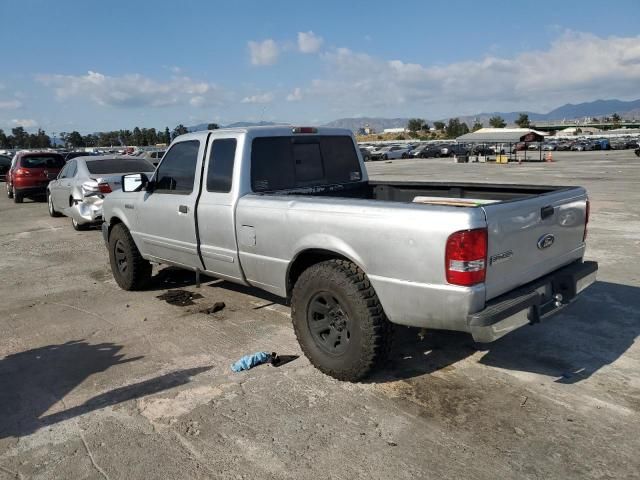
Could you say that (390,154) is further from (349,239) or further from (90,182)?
(349,239)

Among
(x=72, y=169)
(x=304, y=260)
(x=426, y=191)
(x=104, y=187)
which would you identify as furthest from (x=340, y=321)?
(x=72, y=169)

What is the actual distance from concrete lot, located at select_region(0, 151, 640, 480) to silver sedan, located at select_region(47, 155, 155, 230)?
5.22 meters

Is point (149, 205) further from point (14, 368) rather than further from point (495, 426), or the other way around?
point (495, 426)

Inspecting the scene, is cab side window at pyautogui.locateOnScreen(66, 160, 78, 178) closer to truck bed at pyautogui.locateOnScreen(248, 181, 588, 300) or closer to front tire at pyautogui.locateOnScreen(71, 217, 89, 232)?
front tire at pyautogui.locateOnScreen(71, 217, 89, 232)

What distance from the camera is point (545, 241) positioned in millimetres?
3719

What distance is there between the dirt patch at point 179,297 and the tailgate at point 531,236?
3.75 metres

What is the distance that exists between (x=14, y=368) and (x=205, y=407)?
194 cm

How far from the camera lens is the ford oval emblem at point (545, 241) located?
12.0 feet

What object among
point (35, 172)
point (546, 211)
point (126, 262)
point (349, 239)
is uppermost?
point (35, 172)

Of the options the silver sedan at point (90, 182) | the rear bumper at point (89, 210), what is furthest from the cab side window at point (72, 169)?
the rear bumper at point (89, 210)

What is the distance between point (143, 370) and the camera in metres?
4.21

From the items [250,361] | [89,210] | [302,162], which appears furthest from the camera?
[89,210]

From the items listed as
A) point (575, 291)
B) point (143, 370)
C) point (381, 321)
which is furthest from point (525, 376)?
point (143, 370)

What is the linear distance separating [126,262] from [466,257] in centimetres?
469
